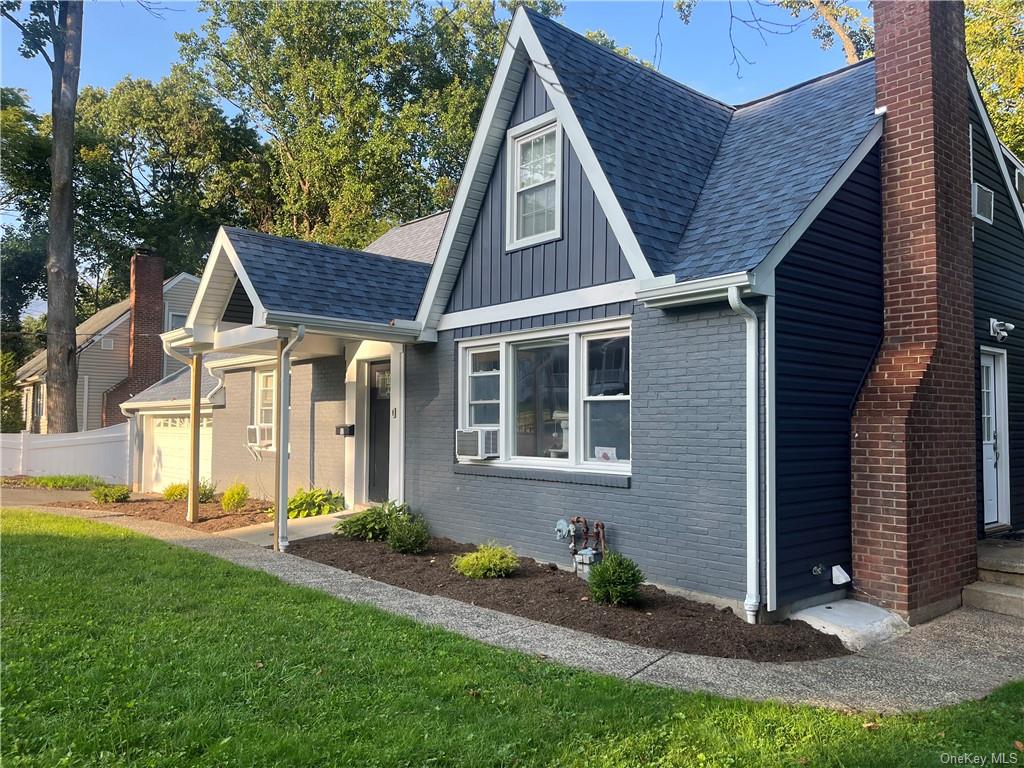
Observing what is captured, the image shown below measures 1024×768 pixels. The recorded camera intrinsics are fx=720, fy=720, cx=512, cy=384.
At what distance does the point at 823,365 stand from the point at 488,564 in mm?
4008

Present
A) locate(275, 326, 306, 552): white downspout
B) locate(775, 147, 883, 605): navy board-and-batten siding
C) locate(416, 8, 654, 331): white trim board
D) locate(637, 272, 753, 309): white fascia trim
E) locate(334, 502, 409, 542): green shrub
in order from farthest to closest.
A: locate(334, 502, 409, 542): green shrub < locate(275, 326, 306, 552): white downspout < locate(416, 8, 654, 331): white trim board < locate(775, 147, 883, 605): navy board-and-batten siding < locate(637, 272, 753, 309): white fascia trim

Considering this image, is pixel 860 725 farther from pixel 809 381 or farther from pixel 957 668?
pixel 809 381

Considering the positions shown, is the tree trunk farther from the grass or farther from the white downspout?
the white downspout

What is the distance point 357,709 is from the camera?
412 centimetres

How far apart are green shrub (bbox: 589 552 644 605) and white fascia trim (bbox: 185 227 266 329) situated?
516cm

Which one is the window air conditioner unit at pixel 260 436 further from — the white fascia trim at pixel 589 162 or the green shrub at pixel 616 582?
the green shrub at pixel 616 582

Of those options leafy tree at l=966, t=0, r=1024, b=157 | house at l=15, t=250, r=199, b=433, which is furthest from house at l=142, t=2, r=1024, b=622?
house at l=15, t=250, r=199, b=433

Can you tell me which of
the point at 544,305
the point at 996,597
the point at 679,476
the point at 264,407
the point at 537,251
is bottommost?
the point at 996,597

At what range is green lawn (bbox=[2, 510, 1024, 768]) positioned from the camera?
3633 mm

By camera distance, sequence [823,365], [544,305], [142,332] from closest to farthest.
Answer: [823,365] → [544,305] → [142,332]

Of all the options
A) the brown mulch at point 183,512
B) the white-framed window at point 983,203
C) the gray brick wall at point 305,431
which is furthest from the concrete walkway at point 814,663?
the gray brick wall at point 305,431

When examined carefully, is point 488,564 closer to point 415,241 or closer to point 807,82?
point 807,82

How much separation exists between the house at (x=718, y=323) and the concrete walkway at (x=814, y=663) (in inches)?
26.4

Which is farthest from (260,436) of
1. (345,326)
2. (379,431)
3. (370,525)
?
(345,326)
